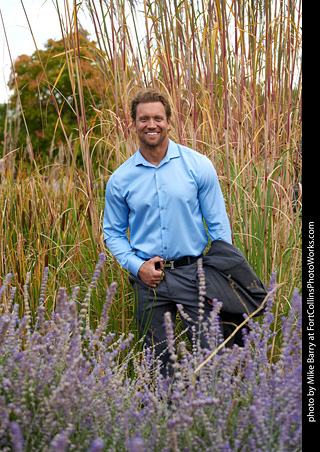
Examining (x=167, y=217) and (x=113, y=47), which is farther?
(x=113, y=47)

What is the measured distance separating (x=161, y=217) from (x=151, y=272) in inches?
10.4

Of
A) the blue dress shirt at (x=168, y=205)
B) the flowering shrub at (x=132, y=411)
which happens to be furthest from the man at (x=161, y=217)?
the flowering shrub at (x=132, y=411)

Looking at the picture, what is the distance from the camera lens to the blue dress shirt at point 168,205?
2334 millimetres

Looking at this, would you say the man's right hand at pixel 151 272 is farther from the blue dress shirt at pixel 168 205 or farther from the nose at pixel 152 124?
the nose at pixel 152 124

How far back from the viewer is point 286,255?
272 centimetres

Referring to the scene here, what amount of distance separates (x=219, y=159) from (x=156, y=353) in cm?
121

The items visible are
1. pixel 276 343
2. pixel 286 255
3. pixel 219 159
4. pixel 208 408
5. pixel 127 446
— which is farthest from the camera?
pixel 219 159

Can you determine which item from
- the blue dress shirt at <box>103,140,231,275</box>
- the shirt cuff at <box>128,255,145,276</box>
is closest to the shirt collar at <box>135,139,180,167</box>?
the blue dress shirt at <box>103,140,231,275</box>

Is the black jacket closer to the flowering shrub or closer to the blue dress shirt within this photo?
the blue dress shirt

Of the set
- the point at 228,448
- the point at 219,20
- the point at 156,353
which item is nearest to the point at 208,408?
the point at 228,448

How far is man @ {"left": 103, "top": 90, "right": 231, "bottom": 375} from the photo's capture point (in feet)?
7.60
